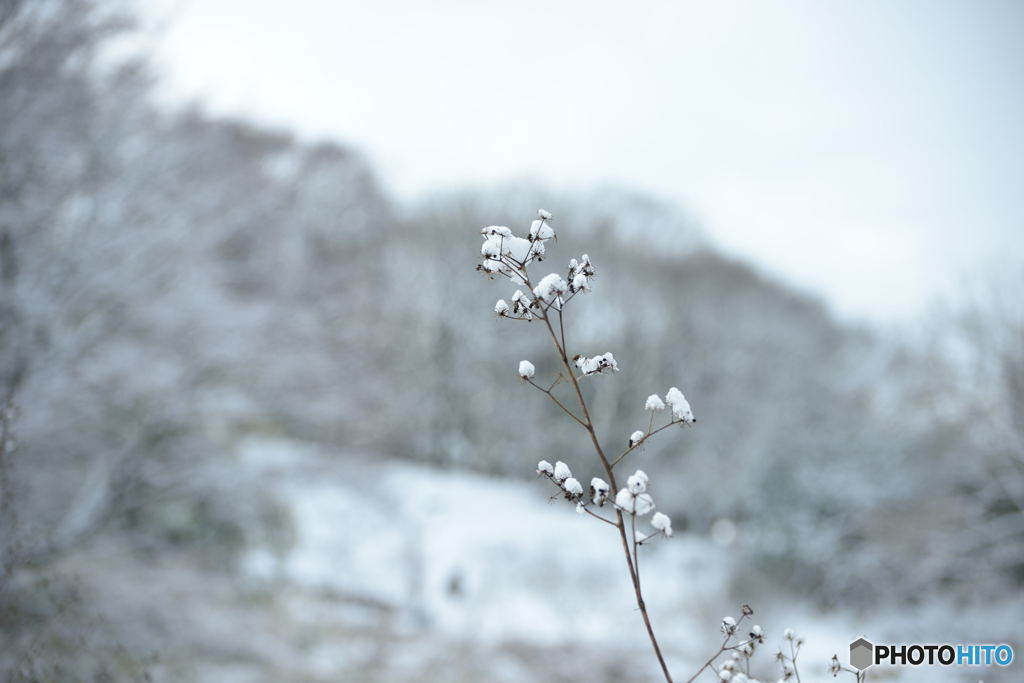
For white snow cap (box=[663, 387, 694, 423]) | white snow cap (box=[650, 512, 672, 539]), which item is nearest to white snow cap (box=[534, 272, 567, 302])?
white snow cap (box=[663, 387, 694, 423])

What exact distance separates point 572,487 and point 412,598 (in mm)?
8032

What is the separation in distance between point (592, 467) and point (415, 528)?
3.34 m

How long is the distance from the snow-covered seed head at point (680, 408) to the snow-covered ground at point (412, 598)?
13.5ft

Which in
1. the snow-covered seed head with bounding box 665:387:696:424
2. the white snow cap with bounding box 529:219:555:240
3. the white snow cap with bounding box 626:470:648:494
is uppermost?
the white snow cap with bounding box 529:219:555:240

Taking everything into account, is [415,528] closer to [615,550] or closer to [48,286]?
[615,550]

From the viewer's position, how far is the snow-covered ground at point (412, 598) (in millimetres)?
5004

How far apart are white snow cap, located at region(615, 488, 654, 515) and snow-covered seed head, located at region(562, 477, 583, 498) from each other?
60 millimetres

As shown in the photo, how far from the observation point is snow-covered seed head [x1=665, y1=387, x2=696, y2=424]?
890 mm

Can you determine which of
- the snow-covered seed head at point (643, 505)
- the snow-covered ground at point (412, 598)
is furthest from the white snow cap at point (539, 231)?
the snow-covered ground at point (412, 598)

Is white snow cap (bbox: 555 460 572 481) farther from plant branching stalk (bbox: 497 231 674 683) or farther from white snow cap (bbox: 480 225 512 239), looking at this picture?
white snow cap (bbox: 480 225 512 239)

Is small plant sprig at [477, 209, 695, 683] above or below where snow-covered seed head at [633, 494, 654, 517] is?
above

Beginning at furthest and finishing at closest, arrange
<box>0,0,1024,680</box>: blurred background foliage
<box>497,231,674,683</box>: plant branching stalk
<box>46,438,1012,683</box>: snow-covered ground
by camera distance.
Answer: <box>46,438,1012,683</box>: snow-covered ground
<box>0,0,1024,680</box>: blurred background foliage
<box>497,231,674,683</box>: plant branching stalk

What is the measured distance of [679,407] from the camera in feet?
2.99

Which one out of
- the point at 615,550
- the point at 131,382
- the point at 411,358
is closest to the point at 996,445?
the point at 615,550
